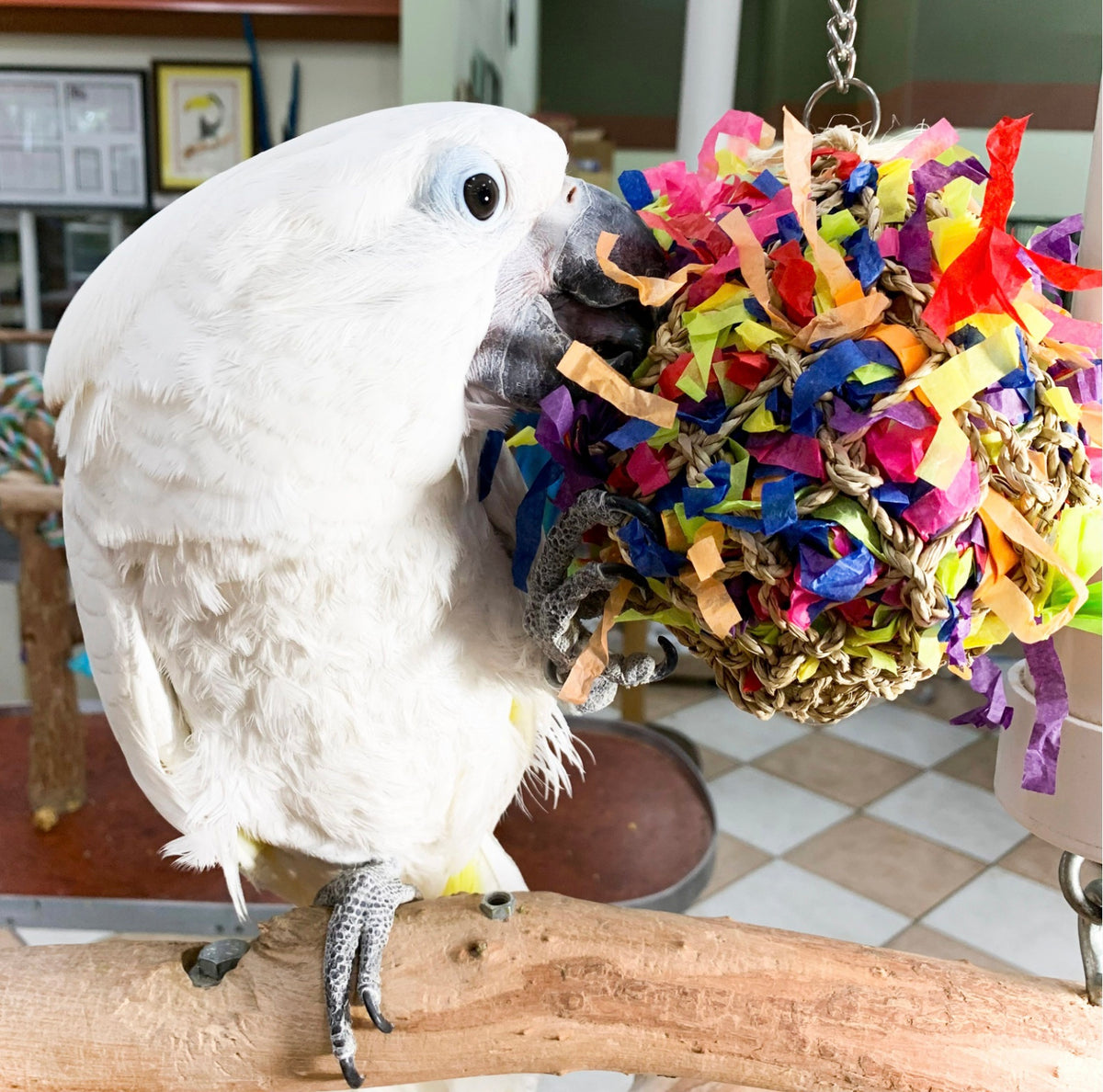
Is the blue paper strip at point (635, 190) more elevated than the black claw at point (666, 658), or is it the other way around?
the blue paper strip at point (635, 190)

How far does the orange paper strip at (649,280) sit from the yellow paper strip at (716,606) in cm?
16

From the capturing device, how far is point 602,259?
1.86ft

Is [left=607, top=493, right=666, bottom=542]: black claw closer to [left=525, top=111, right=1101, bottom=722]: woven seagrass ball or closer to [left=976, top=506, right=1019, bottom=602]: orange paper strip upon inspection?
[left=525, top=111, right=1101, bottom=722]: woven seagrass ball

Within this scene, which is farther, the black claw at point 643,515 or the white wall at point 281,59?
the white wall at point 281,59

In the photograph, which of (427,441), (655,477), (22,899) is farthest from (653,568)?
(22,899)

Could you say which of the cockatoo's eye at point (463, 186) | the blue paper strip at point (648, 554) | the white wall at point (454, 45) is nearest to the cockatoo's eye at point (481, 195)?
the cockatoo's eye at point (463, 186)

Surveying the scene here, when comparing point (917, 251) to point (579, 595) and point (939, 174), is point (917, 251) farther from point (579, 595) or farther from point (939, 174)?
point (579, 595)

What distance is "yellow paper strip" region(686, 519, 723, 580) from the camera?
0.49m

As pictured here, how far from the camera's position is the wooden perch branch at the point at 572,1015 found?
68cm

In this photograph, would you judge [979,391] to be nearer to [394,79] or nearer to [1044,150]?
[1044,150]

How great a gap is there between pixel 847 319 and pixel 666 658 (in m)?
0.31

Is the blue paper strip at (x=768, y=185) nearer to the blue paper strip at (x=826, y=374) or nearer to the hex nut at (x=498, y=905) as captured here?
the blue paper strip at (x=826, y=374)

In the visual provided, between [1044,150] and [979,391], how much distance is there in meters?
1.10

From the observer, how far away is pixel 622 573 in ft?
1.91
